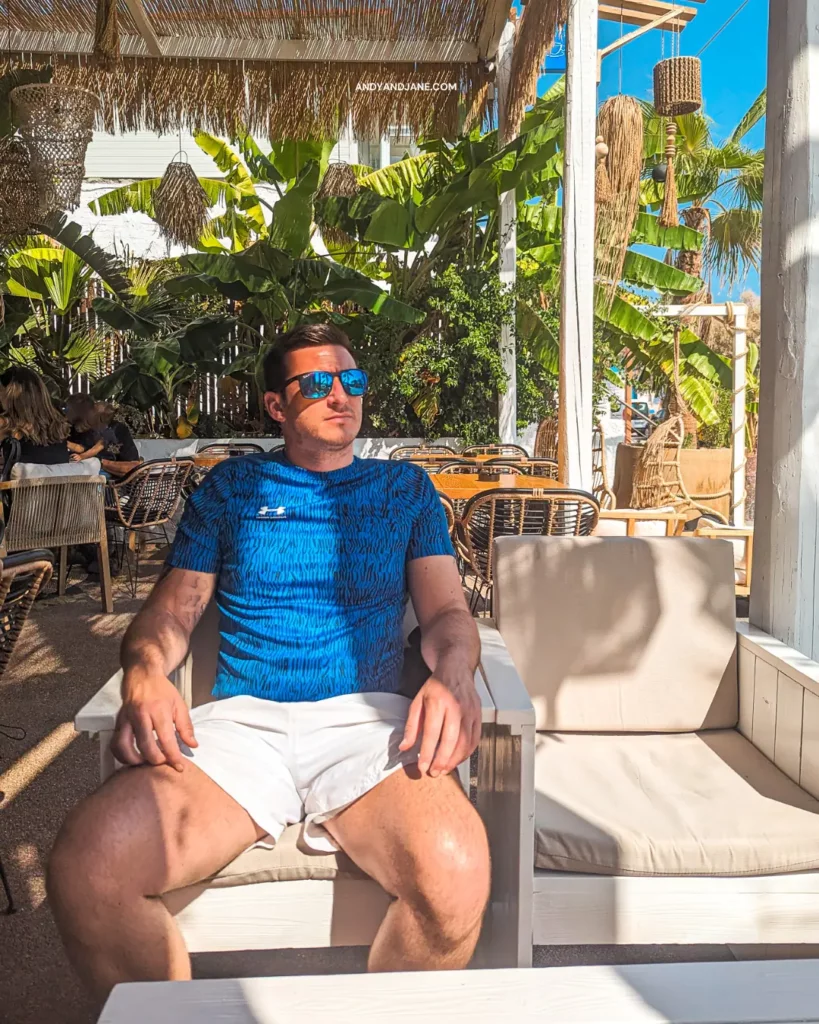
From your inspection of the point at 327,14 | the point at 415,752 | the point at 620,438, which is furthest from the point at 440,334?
the point at 415,752

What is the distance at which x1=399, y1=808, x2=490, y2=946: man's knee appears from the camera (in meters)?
Result: 1.64

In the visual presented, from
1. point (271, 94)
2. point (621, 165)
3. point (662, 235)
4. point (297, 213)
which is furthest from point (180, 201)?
point (662, 235)

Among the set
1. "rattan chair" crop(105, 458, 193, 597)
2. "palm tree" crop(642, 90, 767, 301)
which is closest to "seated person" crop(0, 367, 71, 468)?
"rattan chair" crop(105, 458, 193, 597)

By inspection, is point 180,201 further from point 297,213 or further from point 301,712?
point 301,712

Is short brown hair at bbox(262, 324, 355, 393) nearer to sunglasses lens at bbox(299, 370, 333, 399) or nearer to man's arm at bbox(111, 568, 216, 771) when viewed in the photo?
sunglasses lens at bbox(299, 370, 333, 399)

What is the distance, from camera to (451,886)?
5.38 ft

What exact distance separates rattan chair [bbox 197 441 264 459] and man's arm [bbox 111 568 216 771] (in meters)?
5.40

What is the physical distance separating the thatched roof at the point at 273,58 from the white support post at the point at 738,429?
3.09 metres

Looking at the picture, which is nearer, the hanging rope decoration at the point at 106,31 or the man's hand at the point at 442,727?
the man's hand at the point at 442,727

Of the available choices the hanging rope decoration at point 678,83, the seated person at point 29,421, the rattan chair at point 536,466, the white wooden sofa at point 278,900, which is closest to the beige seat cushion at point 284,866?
the white wooden sofa at point 278,900

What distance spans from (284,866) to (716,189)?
13.5m

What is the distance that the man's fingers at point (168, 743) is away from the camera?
67.6 inches

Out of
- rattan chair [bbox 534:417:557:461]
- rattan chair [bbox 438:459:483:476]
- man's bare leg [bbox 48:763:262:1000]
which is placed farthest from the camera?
rattan chair [bbox 534:417:557:461]

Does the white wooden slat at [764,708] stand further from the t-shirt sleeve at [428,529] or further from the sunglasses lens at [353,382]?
the sunglasses lens at [353,382]
